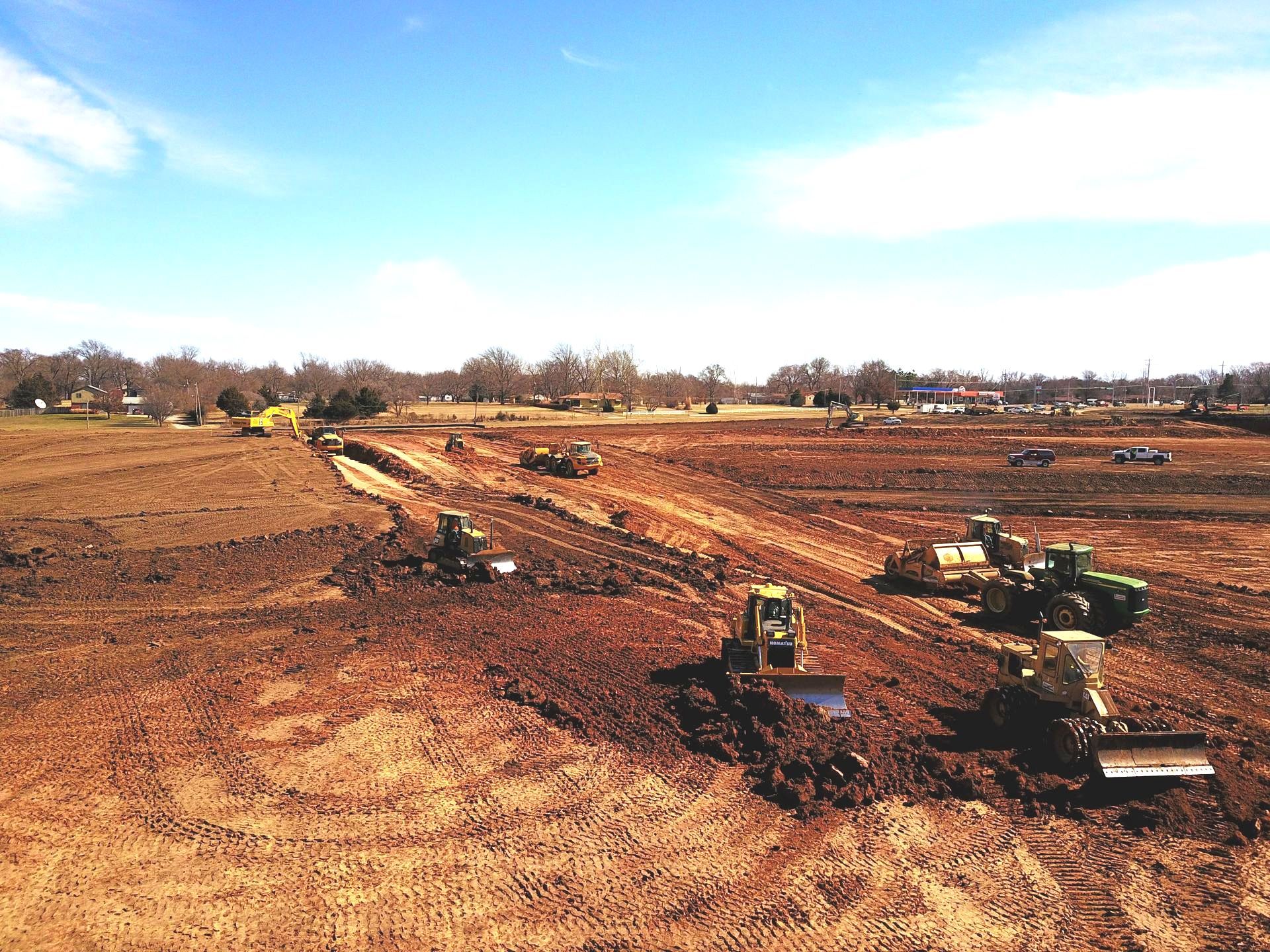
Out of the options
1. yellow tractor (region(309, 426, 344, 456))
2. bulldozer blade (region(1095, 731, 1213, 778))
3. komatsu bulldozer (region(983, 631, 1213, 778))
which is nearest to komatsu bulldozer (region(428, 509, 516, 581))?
komatsu bulldozer (region(983, 631, 1213, 778))

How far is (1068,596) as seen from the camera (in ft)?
60.1

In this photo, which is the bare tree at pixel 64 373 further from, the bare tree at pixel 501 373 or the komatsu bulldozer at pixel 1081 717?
the komatsu bulldozer at pixel 1081 717

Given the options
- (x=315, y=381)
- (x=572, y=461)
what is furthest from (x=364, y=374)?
(x=572, y=461)

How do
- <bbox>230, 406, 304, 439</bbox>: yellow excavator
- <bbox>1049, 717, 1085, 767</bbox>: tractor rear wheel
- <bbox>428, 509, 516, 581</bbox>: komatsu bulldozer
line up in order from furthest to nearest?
<bbox>230, 406, 304, 439</bbox>: yellow excavator, <bbox>428, 509, 516, 581</bbox>: komatsu bulldozer, <bbox>1049, 717, 1085, 767</bbox>: tractor rear wheel

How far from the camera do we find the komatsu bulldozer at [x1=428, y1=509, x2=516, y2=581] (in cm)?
2292

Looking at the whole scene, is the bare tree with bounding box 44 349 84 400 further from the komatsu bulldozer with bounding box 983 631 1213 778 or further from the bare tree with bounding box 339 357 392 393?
the komatsu bulldozer with bounding box 983 631 1213 778

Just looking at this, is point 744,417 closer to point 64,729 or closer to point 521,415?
point 521,415

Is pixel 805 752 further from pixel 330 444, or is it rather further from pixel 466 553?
pixel 330 444

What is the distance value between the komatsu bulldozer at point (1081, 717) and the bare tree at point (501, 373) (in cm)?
12759

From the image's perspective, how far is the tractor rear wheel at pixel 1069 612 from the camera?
1795 cm

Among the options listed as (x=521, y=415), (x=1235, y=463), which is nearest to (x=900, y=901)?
(x=1235, y=463)

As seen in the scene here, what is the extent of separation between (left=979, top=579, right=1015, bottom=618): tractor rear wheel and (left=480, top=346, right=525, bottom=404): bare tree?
121 m

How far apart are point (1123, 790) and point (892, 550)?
18117 millimetres

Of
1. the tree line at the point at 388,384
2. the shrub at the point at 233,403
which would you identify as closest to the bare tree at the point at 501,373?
the tree line at the point at 388,384
